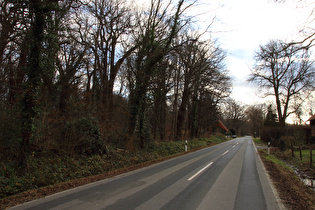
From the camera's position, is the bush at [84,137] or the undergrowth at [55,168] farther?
the bush at [84,137]

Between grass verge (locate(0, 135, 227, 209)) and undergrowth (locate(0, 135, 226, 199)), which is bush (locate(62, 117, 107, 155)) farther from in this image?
grass verge (locate(0, 135, 227, 209))

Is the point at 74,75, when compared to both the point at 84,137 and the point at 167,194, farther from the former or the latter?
the point at 167,194

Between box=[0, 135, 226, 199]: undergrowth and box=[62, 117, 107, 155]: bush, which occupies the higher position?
box=[62, 117, 107, 155]: bush

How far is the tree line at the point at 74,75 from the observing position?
7570mm

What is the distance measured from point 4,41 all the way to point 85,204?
868cm

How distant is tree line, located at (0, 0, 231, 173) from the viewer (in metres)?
7.57

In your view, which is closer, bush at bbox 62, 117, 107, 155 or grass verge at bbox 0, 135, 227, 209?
grass verge at bbox 0, 135, 227, 209

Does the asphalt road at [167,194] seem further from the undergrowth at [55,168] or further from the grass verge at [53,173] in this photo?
the undergrowth at [55,168]

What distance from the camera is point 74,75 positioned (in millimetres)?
15984

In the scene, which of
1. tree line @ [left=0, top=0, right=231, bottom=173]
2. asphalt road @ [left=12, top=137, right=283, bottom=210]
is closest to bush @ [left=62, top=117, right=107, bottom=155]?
tree line @ [left=0, top=0, right=231, bottom=173]

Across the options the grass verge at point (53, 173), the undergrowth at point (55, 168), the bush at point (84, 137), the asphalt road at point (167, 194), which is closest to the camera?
the asphalt road at point (167, 194)

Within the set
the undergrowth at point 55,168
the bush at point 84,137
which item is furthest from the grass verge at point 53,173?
the bush at point 84,137

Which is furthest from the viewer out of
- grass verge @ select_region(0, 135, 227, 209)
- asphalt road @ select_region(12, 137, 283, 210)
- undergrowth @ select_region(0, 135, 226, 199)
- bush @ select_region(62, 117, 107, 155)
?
bush @ select_region(62, 117, 107, 155)

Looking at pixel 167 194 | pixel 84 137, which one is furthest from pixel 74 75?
pixel 167 194
